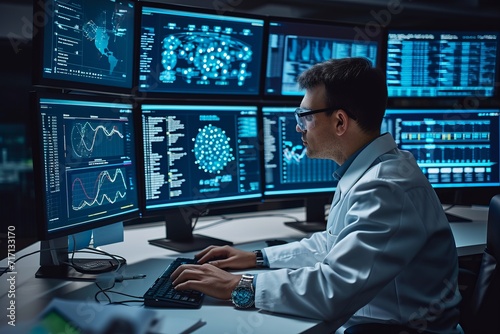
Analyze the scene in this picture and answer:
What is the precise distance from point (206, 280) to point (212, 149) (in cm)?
70

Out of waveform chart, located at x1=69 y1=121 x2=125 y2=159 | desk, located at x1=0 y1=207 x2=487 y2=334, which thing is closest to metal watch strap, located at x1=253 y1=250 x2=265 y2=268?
desk, located at x1=0 y1=207 x2=487 y2=334

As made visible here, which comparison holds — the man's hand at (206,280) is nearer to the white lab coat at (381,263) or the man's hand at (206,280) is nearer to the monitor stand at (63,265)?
the white lab coat at (381,263)

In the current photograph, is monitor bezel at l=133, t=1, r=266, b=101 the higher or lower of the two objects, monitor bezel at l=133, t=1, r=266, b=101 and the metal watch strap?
the higher

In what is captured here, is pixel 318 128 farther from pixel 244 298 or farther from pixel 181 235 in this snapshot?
pixel 181 235

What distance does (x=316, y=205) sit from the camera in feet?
7.27

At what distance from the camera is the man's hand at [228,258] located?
5.00 feet

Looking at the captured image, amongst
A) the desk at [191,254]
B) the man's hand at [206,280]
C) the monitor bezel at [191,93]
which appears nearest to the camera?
the desk at [191,254]

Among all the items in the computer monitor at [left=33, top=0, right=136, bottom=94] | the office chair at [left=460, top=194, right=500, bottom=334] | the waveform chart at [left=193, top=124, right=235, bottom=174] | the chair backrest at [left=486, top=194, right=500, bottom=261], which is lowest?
the office chair at [left=460, top=194, right=500, bottom=334]

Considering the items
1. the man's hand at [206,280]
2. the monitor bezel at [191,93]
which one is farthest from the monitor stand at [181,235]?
the man's hand at [206,280]

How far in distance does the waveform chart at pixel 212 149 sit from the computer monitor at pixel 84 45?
0.31 m

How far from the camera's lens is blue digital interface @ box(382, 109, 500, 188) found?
220 cm

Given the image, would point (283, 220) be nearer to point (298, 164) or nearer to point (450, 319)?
point (298, 164)

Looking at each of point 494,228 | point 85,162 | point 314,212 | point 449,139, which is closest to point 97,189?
point 85,162

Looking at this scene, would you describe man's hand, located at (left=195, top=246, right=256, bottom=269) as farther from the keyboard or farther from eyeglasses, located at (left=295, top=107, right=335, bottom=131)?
eyeglasses, located at (left=295, top=107, right=335, bottom=131)
